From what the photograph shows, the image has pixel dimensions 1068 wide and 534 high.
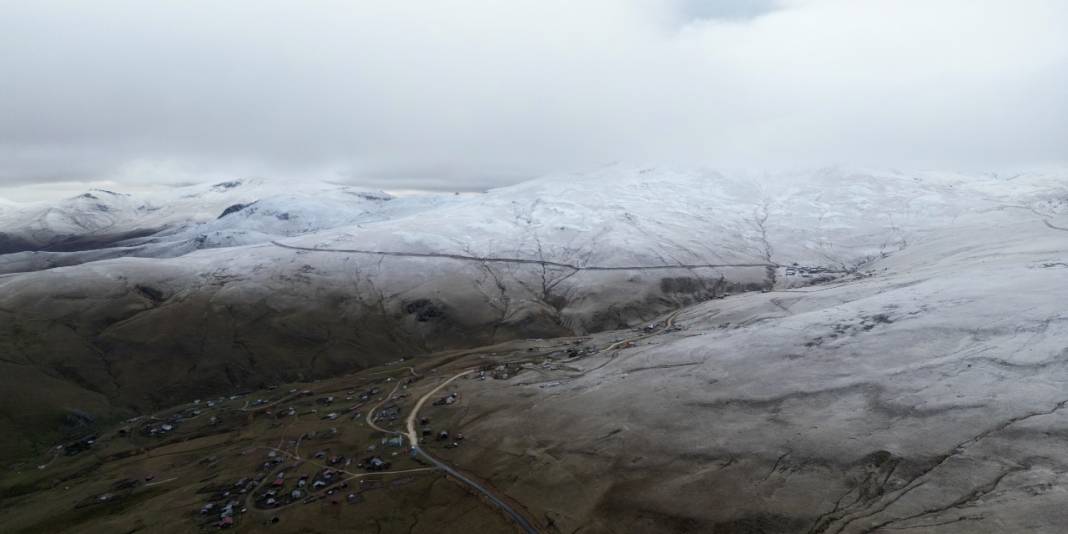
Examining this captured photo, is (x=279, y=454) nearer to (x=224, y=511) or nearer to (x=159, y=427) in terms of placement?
(x=224, y=511)

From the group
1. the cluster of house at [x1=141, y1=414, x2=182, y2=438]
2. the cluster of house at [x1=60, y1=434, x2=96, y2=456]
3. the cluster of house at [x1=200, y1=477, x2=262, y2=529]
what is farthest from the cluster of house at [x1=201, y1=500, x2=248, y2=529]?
the cluster of house at [x1=60, y1=434, x2=96, y2=456]

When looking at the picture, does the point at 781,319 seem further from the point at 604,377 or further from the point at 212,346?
the point at 212,346

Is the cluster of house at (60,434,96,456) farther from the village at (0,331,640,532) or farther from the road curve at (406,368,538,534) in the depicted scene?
the road curve at (406,368,538,534)

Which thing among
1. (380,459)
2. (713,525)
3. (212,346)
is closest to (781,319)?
(713,525)

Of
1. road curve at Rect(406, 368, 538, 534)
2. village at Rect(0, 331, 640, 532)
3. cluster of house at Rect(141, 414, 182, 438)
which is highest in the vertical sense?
road curve at Rect(406, 368, 538, 534)

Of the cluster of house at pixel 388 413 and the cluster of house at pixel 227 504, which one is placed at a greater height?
the cluster of house at pixel 388 413

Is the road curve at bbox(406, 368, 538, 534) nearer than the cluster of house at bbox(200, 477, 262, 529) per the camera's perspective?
Yes

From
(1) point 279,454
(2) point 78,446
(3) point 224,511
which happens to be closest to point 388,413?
(1) point 279,454

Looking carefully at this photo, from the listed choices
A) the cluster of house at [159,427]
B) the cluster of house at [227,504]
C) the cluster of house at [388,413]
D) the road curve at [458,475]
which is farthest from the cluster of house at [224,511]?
the cluster of house at [159,427]

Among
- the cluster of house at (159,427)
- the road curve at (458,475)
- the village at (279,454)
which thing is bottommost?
the cluster of house at (159,427)

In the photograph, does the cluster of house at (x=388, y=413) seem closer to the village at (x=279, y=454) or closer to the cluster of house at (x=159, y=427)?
the village at (x=279, y=454)

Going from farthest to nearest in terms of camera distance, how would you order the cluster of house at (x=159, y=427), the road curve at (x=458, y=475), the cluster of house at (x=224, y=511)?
the cluster of house at (x=159, y=427) → the cluster of house at (x=224, y=511) → the road curve at (x=458, y=475)

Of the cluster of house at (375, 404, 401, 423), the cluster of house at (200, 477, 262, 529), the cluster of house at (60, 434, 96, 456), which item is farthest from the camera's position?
the cluster of house at (60, 434, 96, 456)
